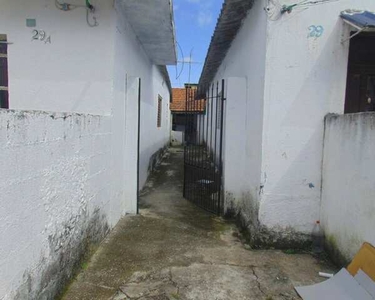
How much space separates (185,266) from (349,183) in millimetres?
2202

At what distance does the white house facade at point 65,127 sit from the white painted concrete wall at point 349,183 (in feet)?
10.3

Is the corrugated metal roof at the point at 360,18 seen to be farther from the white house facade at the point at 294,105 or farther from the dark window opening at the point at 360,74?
the dark window opening at the point at 360,74

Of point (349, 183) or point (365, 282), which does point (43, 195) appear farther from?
point (349, 183)

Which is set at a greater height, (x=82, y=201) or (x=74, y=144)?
(x=74, y=144)

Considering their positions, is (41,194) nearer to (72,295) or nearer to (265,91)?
(72,295)

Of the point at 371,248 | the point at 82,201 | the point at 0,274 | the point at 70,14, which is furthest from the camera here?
the point at 70,14

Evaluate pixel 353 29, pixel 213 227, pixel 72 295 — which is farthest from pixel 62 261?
pixel 353 29

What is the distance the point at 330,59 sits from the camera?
410 centimetres

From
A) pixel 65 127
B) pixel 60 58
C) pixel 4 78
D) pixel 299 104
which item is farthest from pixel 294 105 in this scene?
pixel 4 78

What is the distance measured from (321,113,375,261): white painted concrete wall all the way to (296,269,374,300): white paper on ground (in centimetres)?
41

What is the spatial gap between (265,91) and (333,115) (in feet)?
3.11

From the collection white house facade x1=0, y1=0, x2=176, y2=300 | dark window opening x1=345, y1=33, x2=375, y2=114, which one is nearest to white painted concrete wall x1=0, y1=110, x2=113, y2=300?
white house facade x1=0, y1=0, x2=176, y2=300

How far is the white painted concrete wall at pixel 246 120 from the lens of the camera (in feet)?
14.4

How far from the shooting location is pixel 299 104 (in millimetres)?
4156
